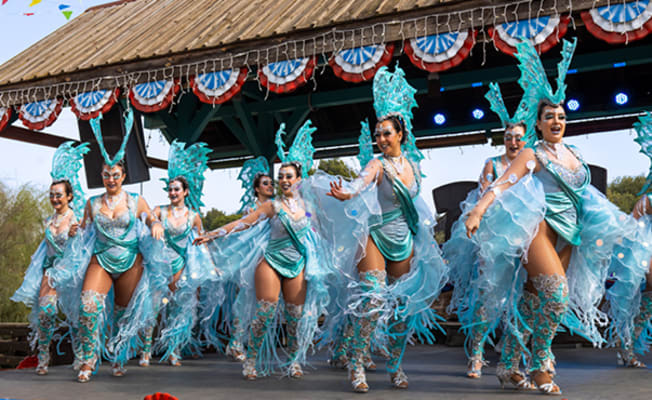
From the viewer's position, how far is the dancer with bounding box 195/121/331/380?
4273 mm

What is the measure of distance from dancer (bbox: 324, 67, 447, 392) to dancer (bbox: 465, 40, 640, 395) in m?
0.39

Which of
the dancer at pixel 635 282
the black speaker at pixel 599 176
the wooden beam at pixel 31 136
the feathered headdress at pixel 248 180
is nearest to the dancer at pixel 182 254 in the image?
the feathered headdress at pixel 248 180

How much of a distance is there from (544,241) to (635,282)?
1513 mm

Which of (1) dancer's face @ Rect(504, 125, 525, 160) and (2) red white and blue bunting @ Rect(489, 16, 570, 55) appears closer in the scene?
(1) dancer's face @ Rect(504, 125, 525, 160)

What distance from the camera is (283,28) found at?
21.1ft

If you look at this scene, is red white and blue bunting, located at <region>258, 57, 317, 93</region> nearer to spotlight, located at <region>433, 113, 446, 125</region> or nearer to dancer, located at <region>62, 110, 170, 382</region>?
dancer, located at <region>62, 110, 170, 382</region>

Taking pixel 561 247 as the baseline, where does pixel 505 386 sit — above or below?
below

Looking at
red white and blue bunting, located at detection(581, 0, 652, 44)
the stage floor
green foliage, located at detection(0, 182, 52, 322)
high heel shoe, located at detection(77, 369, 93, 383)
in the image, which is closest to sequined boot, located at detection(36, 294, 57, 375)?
the stage floor

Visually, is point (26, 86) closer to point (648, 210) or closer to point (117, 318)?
point (117, 318)

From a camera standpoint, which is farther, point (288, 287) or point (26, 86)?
point (26, 86)

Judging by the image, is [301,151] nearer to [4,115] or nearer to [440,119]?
[440,119]

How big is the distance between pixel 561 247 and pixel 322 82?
5745mm

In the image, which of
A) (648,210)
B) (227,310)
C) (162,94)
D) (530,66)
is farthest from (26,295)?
(648,210)

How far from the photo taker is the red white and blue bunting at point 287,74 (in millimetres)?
6129
